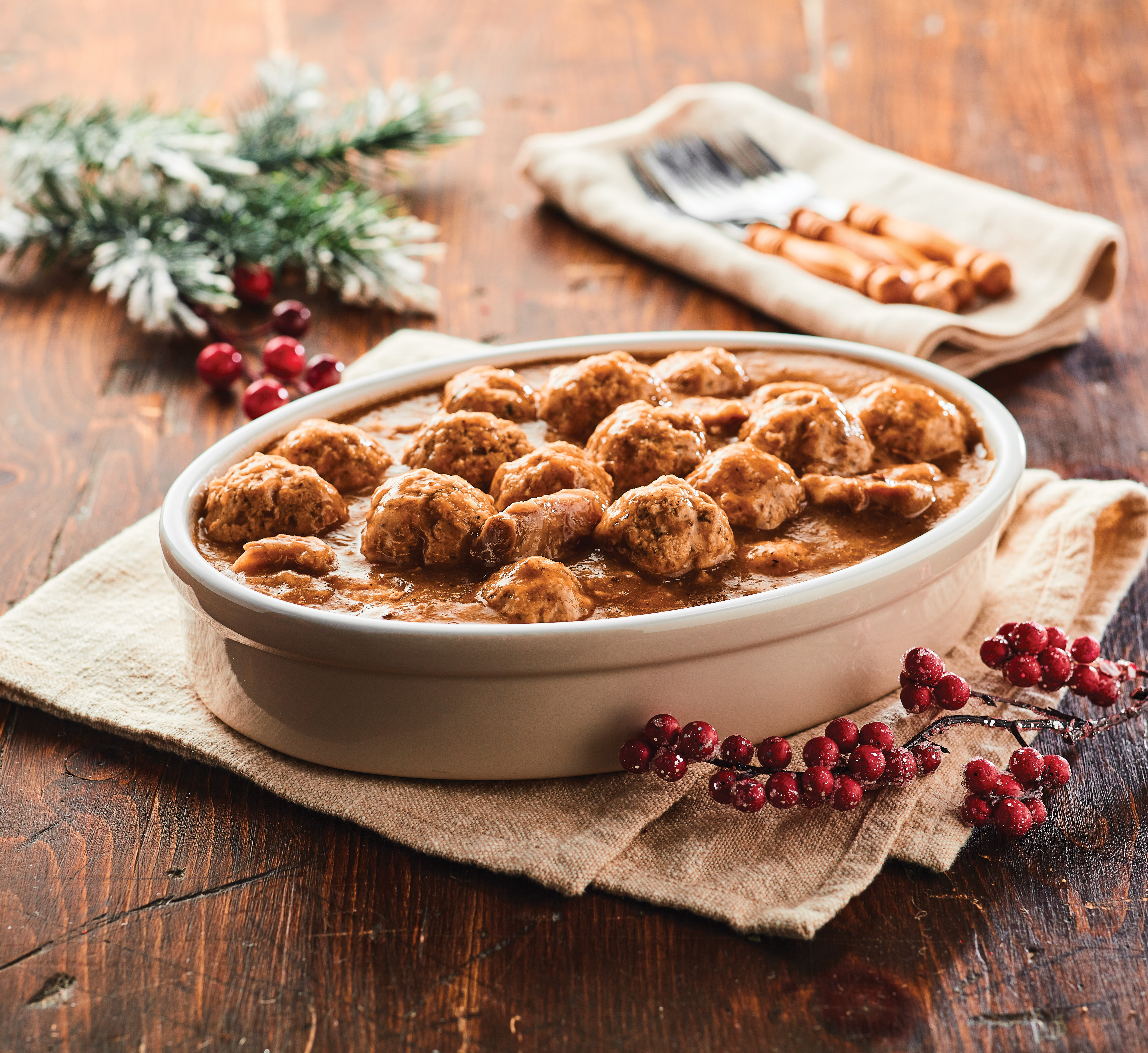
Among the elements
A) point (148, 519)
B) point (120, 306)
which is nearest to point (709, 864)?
point (148, 519)

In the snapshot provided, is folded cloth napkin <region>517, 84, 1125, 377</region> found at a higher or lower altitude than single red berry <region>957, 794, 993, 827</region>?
lower

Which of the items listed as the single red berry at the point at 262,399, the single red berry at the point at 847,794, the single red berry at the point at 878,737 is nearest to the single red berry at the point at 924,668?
the single red berry at the point at 878,737

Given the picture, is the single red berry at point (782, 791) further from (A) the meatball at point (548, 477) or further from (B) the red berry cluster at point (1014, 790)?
(A) the meatball at point (548, 477)

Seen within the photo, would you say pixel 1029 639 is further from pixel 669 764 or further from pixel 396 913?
pixel 396 913

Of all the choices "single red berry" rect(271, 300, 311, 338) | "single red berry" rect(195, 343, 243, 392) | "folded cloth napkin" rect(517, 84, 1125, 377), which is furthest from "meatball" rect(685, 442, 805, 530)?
"single red berry" rect(271, 300, 311, 338)

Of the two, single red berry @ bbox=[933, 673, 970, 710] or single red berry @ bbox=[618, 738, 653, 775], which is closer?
single red berry @ bbox=[618, 738, 653, 775]

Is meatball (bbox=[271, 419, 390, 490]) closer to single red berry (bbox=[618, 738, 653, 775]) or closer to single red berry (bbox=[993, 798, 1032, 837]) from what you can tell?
single red berry (bbox=[618, 738, 653, 775])

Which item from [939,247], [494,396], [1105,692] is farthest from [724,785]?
[939,247]
